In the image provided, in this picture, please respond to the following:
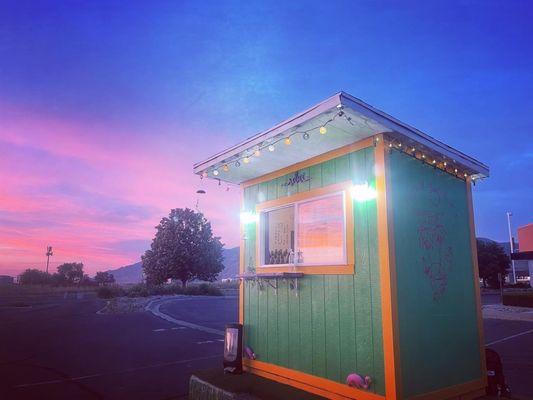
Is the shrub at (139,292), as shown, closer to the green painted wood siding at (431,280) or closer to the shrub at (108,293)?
the shrub at (108,293)

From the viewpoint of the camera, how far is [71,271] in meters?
65.9

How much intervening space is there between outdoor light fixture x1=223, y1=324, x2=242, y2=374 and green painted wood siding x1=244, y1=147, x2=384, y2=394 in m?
0.22

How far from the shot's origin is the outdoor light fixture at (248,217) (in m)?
6.30

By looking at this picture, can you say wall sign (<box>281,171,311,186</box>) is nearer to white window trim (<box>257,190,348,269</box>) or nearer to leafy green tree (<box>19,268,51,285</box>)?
white window trim (<box>257,190,348,269</box>)

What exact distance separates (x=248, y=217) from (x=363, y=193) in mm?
2634

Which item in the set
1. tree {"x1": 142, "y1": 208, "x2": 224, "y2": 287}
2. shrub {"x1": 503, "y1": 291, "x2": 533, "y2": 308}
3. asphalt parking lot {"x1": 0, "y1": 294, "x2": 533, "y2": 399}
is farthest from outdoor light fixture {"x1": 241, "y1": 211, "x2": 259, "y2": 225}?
tree {"x1": 142, "y1": 208, "x2": 224, "y2": 287}

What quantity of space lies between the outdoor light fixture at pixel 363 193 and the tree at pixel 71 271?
6774 cm

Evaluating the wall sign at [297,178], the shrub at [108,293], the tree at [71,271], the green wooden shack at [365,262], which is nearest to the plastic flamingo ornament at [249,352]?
the green wooden shack at [365,262]

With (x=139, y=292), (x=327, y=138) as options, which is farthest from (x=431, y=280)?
(x=139, y=292)

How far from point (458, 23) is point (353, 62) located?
3.02m

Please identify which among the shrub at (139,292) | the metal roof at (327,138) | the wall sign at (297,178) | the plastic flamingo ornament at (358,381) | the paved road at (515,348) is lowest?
the shrub at (139,292)

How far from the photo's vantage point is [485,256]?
151ft

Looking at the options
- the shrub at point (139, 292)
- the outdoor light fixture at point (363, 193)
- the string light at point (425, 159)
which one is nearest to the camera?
the outdoor light fixture at point (363, 193)

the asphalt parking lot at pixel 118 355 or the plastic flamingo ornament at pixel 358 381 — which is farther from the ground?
the plastic flamingo ornament at pixel 358 381
